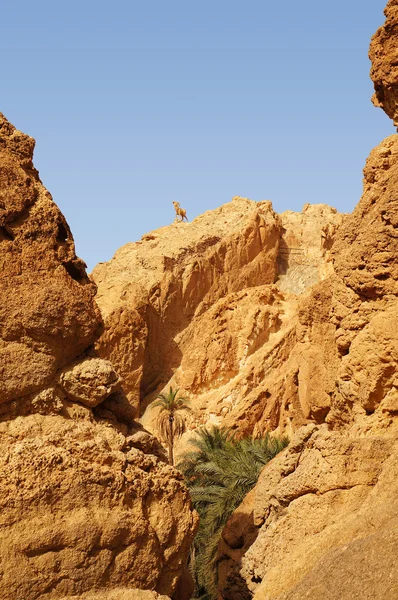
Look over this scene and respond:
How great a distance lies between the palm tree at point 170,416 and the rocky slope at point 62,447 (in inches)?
896

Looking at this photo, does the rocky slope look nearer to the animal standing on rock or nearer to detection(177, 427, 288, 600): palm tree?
detection(177, 427, 288, 600): palm tree

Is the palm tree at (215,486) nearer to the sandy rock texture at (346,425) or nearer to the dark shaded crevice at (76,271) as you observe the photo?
the sandy rock texture at (346,425)

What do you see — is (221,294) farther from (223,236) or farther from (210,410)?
(210,410)

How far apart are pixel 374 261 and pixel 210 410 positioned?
78.6 ft

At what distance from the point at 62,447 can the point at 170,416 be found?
2418cm

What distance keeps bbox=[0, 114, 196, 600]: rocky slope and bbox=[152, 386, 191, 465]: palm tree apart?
74.7 ft

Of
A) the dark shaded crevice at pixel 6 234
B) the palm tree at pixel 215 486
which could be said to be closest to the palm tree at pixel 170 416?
the palm tree at pixel 215 486

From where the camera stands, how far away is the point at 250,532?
12.5 m

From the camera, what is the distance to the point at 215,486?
20.8 metres

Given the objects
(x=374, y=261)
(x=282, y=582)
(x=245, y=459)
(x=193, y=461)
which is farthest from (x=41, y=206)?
(x=193, y=461)

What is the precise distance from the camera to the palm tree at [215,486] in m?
17.7

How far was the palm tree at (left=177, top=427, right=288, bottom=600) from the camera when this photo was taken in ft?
58.1

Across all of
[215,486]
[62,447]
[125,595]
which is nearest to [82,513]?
[62,447]

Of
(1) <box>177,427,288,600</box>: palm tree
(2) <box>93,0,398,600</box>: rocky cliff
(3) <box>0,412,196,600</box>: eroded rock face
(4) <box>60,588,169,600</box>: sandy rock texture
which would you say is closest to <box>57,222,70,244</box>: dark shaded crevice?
(3) <box>0,412,196,600</box>: eroded rock face
